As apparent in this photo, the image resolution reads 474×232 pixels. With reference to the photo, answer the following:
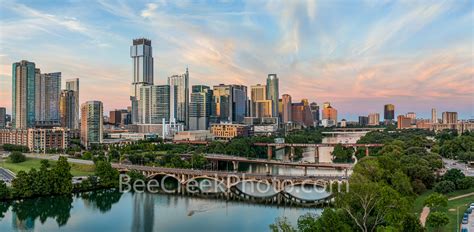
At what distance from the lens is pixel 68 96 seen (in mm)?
82250

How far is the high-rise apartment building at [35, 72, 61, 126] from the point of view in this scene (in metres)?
78.1

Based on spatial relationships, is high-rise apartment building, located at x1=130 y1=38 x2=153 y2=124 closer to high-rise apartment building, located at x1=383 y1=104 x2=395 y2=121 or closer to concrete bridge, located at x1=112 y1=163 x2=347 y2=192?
concrete bridge, located at x1=112 y1=163 x2=347 y2=192

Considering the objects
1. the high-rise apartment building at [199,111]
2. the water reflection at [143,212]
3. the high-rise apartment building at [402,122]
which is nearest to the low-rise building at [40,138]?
the water reflection at [143,212]

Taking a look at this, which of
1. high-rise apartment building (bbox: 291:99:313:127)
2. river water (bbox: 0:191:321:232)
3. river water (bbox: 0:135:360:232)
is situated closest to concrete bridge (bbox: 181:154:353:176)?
river water (bbox: 0:135:360:232)

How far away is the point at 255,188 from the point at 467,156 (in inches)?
832

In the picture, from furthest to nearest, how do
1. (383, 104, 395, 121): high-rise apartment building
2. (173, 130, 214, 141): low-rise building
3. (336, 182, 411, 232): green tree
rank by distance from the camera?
1. (383, 104, 395, 121): high-rise apartment building
2. (173, 130, 214, 141): low-rise building
3. (336, 182, 411, 232): green tree

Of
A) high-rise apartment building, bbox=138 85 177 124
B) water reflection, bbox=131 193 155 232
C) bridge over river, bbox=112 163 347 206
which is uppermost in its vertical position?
high-rise apartment building, bbox=138 85 177 124

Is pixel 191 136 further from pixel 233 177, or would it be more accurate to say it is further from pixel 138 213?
pixel 138 213

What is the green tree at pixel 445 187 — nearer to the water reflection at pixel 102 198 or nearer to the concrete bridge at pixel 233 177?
the concrete bridge at pixel 233 177

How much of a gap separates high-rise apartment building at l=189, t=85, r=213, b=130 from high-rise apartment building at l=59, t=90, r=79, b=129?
101ft

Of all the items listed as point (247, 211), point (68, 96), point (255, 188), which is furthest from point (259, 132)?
point (247, 211)

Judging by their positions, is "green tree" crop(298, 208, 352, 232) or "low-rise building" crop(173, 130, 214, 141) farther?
Answer: "low-rise building" crop(173, 130, 214, 141)

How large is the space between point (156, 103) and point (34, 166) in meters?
58.0

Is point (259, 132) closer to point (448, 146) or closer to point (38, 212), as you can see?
point (448, 146)
